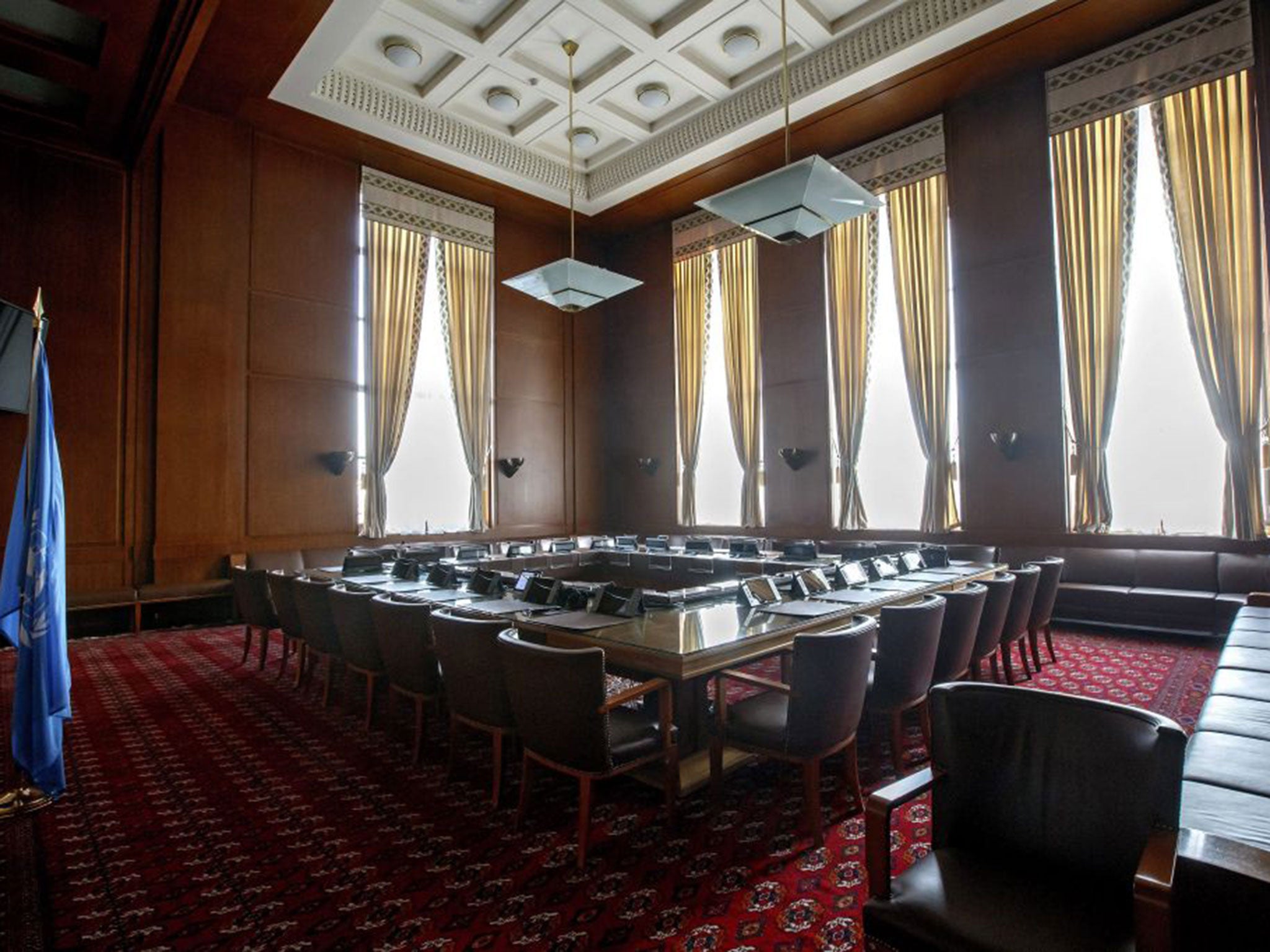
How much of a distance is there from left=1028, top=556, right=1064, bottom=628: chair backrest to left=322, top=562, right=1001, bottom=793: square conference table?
1184 mm

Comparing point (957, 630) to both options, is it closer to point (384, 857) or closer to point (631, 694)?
point (631, 694)

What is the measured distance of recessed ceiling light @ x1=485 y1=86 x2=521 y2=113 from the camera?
6.96m

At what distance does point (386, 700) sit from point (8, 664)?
324 cm

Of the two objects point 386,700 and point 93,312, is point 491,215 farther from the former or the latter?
point 386,700

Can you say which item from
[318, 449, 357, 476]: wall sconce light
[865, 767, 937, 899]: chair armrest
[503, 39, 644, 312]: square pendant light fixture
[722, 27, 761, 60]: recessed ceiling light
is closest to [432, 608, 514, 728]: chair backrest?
[865, 767, 937, 899]: chair armrest

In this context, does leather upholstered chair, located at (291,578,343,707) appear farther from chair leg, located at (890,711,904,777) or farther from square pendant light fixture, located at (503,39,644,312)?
square pendant light fixture, located at (503,39,644,312)

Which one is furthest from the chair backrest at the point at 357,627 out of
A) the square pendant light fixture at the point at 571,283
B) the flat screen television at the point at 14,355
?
the flat screen television at the point at 14,355

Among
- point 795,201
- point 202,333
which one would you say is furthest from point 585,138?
point 795,201

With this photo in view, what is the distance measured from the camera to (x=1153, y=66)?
564 centimetres

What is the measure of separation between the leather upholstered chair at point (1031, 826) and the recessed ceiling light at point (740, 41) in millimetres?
6347

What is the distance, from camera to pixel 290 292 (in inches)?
287

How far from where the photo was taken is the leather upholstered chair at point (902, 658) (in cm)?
267

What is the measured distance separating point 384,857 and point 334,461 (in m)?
5.89

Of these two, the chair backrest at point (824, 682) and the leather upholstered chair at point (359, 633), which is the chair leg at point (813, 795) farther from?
the leather upholstered chair at point (359, 633)
